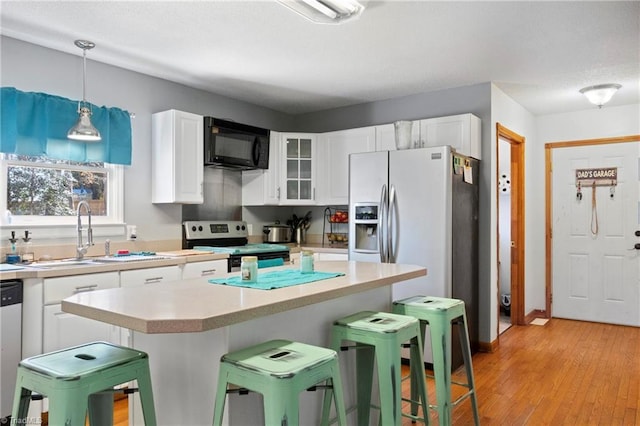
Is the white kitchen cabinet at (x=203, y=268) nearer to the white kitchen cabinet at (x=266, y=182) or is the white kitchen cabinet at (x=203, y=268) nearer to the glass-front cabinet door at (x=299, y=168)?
the white kitchen cabinet at (x=266, y=182)

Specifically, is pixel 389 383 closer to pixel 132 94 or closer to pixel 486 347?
pixel 486 347

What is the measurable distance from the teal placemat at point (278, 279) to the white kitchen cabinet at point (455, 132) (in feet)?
7.30

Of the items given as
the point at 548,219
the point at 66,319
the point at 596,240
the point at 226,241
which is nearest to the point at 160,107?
the point at 226,241

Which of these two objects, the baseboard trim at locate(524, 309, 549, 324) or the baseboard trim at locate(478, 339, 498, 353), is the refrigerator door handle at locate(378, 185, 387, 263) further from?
the baseboard trim at locate(524, 309, 549, 324)

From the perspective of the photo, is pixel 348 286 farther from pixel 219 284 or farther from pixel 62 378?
pixel 62 378

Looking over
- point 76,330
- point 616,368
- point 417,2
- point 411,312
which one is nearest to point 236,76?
point 417,2

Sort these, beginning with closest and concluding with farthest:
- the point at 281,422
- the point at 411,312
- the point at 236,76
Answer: the point at 281,422
the point at 411,312
the point at 236,76

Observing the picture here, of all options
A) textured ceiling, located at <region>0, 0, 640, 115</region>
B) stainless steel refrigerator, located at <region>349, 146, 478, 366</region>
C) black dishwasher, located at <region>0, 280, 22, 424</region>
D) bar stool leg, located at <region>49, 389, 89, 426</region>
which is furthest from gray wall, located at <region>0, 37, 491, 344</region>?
bar stool leg, located at <region>49, 389, 89, 426</region>

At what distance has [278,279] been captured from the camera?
214 centimetres

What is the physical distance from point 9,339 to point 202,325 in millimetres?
1769

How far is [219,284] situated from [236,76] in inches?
97.9

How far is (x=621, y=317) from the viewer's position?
506 centimetres

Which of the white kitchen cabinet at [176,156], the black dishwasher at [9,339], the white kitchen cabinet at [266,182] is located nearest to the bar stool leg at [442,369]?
the black dishwasher at [9,339]

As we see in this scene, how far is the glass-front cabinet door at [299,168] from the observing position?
4.93 m
